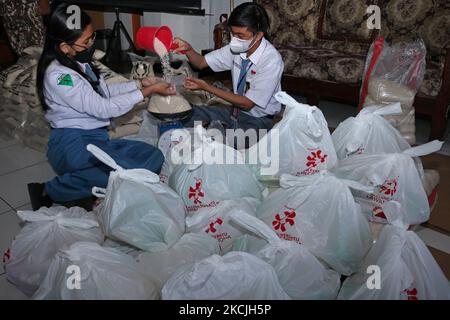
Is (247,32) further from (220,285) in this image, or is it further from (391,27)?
(391,27)

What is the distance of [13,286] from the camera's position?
1.23 meters

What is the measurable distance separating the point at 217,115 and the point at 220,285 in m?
1.14

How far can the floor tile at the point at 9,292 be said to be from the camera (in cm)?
119

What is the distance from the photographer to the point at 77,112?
1488mm

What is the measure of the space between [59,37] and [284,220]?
3.43 feet

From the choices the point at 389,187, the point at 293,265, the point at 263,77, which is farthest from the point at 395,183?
the point at 263,77

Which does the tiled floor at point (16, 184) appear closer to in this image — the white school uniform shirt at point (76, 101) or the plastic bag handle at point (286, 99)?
the white school uniform shirt at point (76, 101)

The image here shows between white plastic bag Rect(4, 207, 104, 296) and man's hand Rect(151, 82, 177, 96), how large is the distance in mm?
610

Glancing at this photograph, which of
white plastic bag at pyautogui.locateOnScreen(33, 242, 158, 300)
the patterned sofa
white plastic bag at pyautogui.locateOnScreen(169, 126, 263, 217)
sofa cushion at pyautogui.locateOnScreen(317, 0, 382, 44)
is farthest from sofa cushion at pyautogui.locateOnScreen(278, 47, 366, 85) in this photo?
white plastic bag at pyautogui.locateOnScreen(33, 242, 158, 300)

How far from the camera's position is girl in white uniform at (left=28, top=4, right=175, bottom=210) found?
138cm

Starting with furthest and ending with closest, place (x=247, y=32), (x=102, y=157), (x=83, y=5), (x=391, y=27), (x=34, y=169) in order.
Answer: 1. (x=83, y=5)
2. (x=391, y=27)
3. (x=34, y=169)
4. (x=247, y=32)
5. (x=102, y=157)

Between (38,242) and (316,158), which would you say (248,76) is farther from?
(38,242)

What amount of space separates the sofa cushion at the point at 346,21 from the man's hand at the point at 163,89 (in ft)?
5.93
